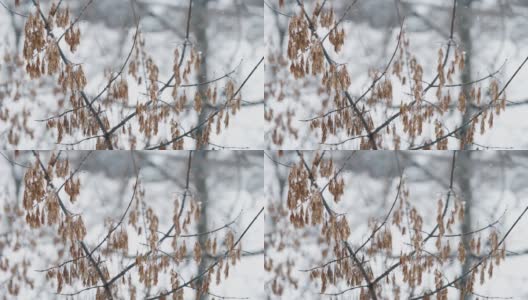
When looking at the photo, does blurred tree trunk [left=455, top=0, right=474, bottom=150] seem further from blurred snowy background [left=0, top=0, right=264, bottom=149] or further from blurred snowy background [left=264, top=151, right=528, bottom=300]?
blurred snowy background [left=0, top=0, right=264, bottom=149]

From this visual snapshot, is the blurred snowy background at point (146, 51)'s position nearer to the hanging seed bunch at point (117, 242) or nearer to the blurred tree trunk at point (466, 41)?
the hanging seed bunch at point (117, 242)

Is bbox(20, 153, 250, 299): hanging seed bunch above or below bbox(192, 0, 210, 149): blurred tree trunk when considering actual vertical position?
below

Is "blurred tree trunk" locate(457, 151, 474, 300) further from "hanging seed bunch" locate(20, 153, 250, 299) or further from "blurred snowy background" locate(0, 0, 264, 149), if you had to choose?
"hanging seed bunch" locate(20, 153, 250, 299)

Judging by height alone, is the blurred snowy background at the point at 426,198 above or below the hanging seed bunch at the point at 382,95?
below

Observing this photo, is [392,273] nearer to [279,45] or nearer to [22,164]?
[279,45]

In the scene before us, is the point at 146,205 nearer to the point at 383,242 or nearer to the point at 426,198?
the point at 383,242

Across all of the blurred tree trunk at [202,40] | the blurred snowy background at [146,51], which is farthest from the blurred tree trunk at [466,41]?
the blurred tree trunk at [202,40]

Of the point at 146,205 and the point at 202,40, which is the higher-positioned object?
the point at 202,40

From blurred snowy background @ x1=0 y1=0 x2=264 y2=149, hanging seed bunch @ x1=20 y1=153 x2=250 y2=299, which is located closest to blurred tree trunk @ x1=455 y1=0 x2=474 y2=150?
blurred snowy background @ x1=0 y1=0 x2=264 y2=149

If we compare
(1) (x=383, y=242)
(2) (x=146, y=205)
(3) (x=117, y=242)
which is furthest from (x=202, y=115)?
(1) (x=383, y=242)

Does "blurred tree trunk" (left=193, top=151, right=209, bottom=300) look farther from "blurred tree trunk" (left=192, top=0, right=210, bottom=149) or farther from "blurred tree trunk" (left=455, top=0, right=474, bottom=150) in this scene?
"blurred tree trunk" (left=455, top=0, right=474, bottom=150)

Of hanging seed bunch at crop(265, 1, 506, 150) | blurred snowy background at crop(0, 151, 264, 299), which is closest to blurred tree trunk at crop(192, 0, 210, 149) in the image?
blurred snowy background at crop(0, 151, 264, 299)

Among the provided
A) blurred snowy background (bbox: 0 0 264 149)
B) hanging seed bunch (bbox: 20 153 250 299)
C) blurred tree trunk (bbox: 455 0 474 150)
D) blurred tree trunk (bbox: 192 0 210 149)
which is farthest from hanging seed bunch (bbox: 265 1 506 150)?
hanging seed bunch (bbox: 20 153 250 299)

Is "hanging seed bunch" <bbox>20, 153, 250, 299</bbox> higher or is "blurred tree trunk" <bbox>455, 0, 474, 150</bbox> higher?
"blurred tree trunk" <bbox>455, 0, 474, 150</bbox>
